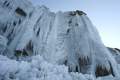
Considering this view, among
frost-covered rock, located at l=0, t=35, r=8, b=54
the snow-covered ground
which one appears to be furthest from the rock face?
the snow-covered ground

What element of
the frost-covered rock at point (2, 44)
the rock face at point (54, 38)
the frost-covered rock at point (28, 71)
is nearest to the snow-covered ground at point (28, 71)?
the frost-covered rock at point (28, 71)

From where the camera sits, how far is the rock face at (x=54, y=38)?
75.7 ft

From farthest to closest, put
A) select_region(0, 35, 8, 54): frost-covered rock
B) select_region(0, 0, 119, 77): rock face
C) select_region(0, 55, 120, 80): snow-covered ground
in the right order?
select_region(0, 0, 119, 77): rock face
select_region(0, 35, 8, 54): frost-covered rock
select_region(0, 55, 120, 80): snow-covered ground

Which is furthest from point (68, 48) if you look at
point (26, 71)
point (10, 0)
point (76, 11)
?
point (26, 71)

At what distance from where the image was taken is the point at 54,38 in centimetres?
2641

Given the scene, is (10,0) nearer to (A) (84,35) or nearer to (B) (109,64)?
(A) (84,35)

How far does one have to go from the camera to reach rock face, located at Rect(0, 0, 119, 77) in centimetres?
2308

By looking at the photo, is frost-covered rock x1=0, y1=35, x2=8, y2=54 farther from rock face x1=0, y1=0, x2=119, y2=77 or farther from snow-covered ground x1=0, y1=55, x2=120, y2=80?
snow-covered ground x1=0, y1=55, x2=120, y2=80

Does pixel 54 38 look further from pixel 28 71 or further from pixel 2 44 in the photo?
pixel 28 71

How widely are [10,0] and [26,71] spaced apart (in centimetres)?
2034

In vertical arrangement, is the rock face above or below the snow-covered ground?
above

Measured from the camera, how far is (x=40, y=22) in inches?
1068

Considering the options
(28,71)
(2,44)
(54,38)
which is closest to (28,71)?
(28,71)

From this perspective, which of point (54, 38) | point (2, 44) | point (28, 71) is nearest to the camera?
point (28, 71)
